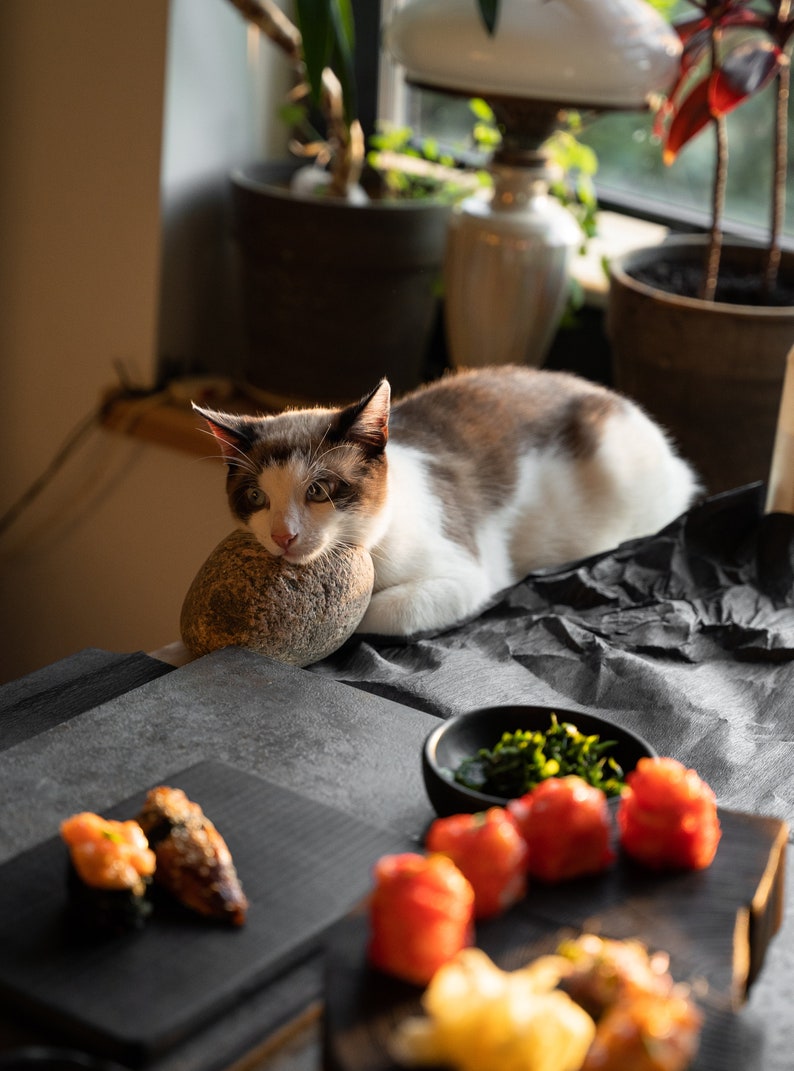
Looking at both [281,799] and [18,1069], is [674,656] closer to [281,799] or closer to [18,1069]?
[281,799]

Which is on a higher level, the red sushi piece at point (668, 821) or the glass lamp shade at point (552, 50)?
the glass lamp shade at point (552, 50)

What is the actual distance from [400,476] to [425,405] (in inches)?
7.7

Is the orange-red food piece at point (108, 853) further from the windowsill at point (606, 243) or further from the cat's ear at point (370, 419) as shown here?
the windowsill at point (606, 243)

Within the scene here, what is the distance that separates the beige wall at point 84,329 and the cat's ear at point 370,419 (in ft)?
2.90

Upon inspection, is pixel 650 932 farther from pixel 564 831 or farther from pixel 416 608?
pixel 416 608

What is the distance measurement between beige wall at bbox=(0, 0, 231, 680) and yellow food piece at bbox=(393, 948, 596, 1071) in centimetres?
156

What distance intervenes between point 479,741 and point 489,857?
0.22 meters

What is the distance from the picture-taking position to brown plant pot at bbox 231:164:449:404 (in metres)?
1.90

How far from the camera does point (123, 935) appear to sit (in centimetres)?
68

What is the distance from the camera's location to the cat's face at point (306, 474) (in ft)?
3.79

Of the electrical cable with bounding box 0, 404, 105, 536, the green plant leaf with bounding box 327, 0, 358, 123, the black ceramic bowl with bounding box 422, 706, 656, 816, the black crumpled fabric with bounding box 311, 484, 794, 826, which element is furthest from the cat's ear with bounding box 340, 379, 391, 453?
the electrical cable with bounding box 0, 404, 105, 536

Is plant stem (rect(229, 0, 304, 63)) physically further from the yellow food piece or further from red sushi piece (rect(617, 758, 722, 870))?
the yellow food piece

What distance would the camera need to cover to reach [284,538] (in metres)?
1.13

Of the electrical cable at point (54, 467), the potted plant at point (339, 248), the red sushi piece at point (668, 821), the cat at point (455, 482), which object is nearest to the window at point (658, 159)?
the potted plant at point (339, 248)
